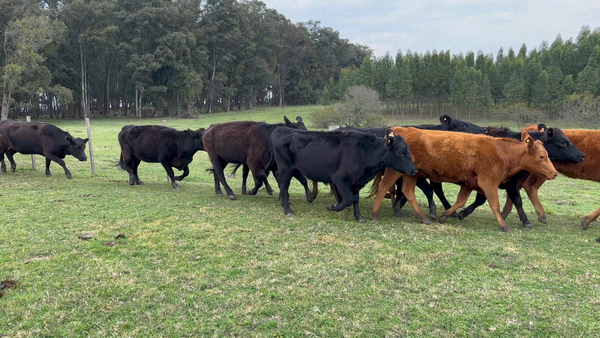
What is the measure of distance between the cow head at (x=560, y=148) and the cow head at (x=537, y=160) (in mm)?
901

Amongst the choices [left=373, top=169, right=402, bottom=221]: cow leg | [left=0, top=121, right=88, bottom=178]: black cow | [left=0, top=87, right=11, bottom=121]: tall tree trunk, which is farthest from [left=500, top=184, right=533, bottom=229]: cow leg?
[left=0, top=87, right=11, bottom=121]: tall tree trunk

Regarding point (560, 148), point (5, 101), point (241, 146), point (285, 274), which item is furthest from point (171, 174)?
point (5, 101)

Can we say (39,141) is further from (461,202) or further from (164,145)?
(461,202)

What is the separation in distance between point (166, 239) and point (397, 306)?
3578mm

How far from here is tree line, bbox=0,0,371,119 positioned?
1802 inches

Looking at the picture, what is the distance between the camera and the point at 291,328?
3684 mm

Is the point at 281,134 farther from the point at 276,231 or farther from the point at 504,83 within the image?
the point at 504,83

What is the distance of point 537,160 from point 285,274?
479cm

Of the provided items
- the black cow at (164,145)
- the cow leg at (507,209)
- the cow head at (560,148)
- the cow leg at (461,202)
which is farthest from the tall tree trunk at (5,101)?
the cow head at (560,148)

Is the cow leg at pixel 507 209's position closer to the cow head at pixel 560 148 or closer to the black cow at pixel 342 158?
the cow head at pixel 560 148

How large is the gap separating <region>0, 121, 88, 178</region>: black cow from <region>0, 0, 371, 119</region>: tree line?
119 ft

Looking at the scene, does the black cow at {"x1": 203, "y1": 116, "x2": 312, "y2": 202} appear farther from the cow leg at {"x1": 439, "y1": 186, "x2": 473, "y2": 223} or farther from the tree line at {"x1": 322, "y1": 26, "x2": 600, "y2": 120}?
the tree line at {"x1": 322, "y1": 26, "x2": 600, "y2": 120}

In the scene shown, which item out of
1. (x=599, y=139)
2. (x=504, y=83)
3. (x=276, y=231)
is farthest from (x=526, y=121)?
(x=276, y=231)

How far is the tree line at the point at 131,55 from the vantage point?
45.8m
